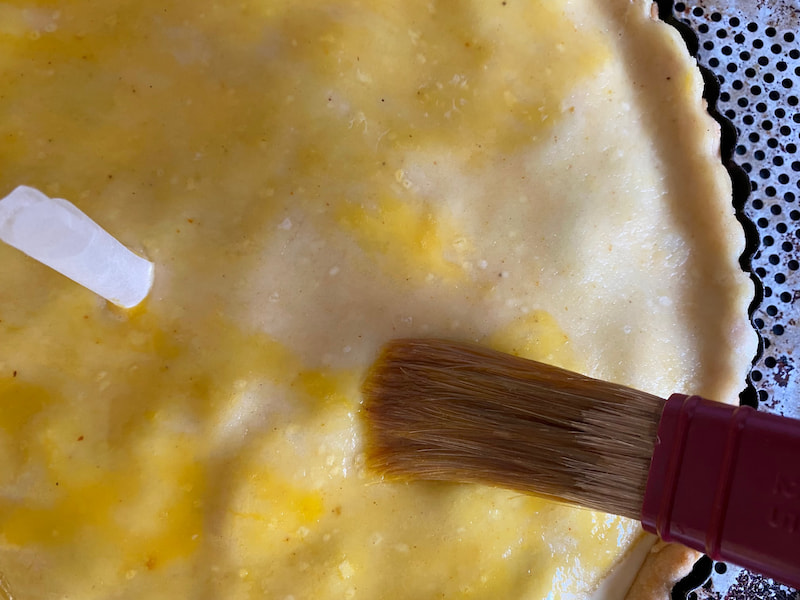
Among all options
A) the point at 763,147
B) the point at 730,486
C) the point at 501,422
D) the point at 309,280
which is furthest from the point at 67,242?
the point at 763,147

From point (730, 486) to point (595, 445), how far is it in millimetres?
149

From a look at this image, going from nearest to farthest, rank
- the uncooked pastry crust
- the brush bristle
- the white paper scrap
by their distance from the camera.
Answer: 1. the white paper scrap
2. the brush bristle
3. the uncooked pastry crust

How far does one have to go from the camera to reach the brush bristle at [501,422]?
0.74 m

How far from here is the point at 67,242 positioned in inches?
24.6

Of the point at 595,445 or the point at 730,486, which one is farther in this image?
the point at 595,445

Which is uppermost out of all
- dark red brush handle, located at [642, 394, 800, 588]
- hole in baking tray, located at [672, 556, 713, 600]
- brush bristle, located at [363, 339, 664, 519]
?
dark red brush handle, located at [642, 394, 800, 588]

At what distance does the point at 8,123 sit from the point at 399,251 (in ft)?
1.59

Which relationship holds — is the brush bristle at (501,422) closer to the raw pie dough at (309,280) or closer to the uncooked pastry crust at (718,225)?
the raw pie dough at (309,280)

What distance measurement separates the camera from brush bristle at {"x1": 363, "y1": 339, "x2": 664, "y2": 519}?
740 millimetres

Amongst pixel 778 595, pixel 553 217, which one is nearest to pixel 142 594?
pixel 553 217

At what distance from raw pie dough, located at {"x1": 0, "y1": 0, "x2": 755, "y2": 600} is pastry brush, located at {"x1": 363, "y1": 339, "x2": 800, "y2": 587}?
0.16 ft

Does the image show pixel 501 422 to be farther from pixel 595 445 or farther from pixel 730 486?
pixel 730 486

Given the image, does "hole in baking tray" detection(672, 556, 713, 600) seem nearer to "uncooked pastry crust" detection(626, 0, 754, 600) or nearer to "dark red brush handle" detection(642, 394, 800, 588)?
"uncooked pastry crust" detection(626, 0, 754, 600)

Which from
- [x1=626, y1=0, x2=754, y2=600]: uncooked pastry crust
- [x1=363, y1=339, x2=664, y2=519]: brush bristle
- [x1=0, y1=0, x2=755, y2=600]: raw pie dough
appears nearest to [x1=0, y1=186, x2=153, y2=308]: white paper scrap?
[x1=0, y1=0, x2=755, y2=600]: raw pie dough
